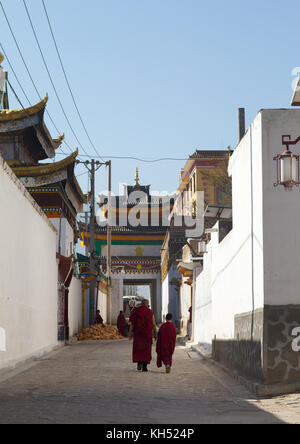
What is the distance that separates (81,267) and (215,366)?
77.6 feet

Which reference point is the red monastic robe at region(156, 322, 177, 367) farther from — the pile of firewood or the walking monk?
the pile of firewood

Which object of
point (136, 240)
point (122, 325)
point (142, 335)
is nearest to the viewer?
point (142, 335)

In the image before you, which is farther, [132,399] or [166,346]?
[166,346]

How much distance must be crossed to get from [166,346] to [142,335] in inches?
24.5

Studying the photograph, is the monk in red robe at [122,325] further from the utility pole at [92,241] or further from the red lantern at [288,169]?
the red lantern at [288,169]

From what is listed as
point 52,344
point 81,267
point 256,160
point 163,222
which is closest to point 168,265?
point 81,267

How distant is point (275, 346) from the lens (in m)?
9.94

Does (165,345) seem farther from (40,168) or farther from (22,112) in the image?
(22,112)

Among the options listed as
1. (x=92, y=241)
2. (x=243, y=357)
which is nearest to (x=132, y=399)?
(x=243, y=357)

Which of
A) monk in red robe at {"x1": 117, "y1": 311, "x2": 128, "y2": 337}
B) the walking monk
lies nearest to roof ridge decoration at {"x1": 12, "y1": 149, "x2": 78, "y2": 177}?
monk in red robe at {"x1": 117, "y1": 311, "x2": 128, "y2": 337}

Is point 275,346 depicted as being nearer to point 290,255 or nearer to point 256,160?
point 290,255

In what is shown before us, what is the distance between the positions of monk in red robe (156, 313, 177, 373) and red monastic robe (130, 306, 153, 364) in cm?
22

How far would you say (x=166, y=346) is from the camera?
14.0 metres
